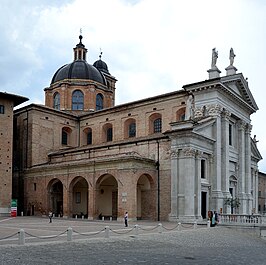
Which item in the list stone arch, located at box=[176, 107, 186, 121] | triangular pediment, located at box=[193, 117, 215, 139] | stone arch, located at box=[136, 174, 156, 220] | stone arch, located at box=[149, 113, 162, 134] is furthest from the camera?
stone arch, located at box=[149, 113, 162, 134]

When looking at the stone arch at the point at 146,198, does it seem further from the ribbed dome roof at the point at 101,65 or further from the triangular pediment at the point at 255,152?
the ribbed dome roof at the point at 101,65

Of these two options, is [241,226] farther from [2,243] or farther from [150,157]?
[2,243]

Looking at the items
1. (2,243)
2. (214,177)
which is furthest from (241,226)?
(2,243)

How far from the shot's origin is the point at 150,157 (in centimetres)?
3572

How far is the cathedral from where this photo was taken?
33.5 metres

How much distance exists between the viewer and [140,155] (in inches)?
1416

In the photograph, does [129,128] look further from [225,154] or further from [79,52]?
[79,52]

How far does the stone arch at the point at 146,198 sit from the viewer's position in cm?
3497

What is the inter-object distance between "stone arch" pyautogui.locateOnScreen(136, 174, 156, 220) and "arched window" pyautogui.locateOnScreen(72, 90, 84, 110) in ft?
60.6

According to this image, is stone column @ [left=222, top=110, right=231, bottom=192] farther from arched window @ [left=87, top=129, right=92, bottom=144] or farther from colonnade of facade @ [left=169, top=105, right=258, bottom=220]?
arched window @ [left=87, top=129, right=92, bottom=144]

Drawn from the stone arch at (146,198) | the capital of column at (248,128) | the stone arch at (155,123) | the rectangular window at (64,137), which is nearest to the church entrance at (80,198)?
the stone arch at (146,198)

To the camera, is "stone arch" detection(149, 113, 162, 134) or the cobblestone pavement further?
"stone arch" detection(149, 113, 162, 134)

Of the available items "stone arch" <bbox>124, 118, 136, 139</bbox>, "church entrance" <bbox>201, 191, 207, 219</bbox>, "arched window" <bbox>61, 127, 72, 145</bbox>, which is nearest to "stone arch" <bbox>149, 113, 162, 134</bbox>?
"stone arch" <bbox>124, 118, 136, 139</bbox>

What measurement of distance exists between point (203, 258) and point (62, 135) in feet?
107
